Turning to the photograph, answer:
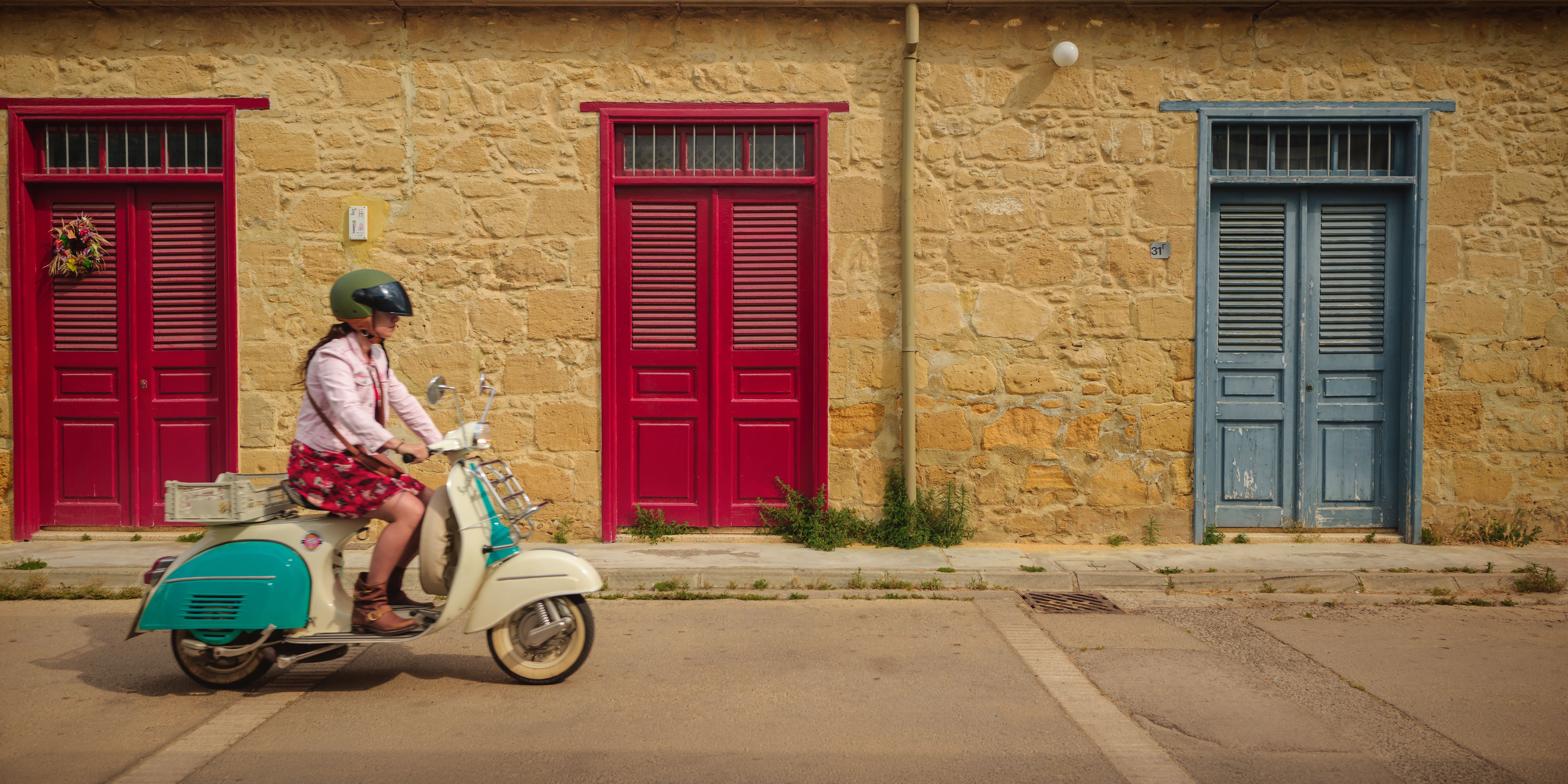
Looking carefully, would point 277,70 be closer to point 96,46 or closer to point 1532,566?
point 96,46

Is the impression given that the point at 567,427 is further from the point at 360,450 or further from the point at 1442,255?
the point at 1442,255

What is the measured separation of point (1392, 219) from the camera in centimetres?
807

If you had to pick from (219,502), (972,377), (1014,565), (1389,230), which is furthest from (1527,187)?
(219,502)

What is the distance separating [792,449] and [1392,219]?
203 inches

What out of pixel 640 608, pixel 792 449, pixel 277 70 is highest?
pixel 277 70

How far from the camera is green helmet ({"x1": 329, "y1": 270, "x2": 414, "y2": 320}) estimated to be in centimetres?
453

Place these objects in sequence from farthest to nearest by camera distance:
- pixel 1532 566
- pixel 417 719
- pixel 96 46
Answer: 1. pixel 96 46
2. pixel 1532 566
3. pixel 417 719

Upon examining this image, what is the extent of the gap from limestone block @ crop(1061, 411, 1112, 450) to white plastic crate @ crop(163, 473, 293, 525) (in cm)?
569

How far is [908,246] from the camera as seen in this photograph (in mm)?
7785

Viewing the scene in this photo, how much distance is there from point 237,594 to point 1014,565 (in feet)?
15.9

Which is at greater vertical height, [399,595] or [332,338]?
[332,338]

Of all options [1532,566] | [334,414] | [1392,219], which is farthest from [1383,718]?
[1392,219]

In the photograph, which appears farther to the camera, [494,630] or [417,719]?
[494,630]

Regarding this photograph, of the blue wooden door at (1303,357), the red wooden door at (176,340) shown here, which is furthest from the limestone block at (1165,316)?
the red wooden door at (176,340)
